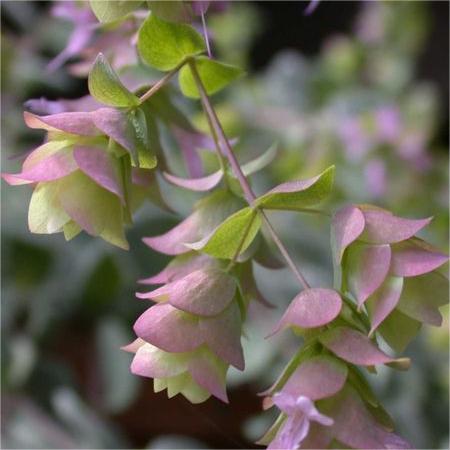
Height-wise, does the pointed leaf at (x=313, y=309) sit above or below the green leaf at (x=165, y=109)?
below

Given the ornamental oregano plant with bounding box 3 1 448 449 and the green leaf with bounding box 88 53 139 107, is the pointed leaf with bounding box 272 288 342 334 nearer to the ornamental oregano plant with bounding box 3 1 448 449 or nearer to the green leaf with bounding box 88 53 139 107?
the ornamental oregano plant with bounding box 3 1 448 449

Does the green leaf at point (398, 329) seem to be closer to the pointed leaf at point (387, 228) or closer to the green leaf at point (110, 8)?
the pointed leaf at point (387, 228)

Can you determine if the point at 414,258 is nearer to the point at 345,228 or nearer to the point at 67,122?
the point at 345,228

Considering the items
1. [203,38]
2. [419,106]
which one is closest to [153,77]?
[203,38]

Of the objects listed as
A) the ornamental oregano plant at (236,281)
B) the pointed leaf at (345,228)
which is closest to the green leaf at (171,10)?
the ornamental oregano plant at (236,281)

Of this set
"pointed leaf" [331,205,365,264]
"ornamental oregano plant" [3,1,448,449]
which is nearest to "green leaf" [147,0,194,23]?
"ornamental oregano plant" [3,1,448,449]

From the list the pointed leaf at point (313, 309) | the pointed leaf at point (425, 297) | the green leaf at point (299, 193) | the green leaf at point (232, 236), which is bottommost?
the pointed leaf at point (425, 297)
